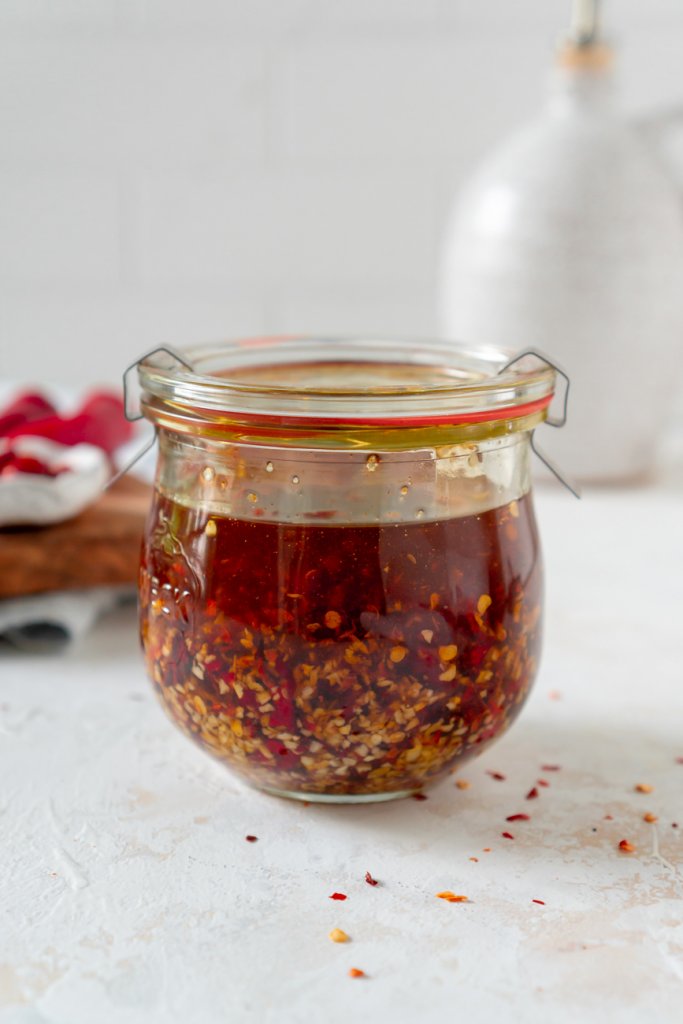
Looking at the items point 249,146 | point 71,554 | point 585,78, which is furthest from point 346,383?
point 249,146

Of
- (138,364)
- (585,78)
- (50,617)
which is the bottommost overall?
(50,617)

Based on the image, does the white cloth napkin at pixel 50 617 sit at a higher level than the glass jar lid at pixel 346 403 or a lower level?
lower

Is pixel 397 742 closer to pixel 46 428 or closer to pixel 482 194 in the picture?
pixel 46 428

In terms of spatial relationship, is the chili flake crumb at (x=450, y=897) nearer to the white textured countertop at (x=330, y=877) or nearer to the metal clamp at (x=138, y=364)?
the white textured countertop at (x=330, y=877)

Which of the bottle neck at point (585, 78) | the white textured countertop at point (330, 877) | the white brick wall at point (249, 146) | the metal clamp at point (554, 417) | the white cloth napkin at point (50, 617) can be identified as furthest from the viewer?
the white brick wall at point (249, 146)

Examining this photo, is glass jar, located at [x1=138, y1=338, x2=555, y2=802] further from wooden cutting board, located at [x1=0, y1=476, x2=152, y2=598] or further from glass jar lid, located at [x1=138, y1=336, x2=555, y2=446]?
wooden cutting board, located at [x1=0, y1=476, x2=152, y2=598]

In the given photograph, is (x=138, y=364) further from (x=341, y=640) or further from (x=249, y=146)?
(x=249, y=146)

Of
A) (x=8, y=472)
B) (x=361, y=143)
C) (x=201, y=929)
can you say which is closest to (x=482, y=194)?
(x=361, y=143)

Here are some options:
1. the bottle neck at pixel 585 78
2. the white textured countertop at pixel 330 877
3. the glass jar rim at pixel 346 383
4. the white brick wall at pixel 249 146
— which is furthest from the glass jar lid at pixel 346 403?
the white brick wall at pixel 249 146
